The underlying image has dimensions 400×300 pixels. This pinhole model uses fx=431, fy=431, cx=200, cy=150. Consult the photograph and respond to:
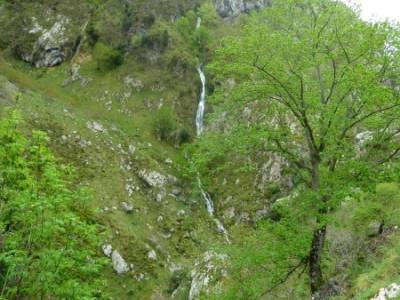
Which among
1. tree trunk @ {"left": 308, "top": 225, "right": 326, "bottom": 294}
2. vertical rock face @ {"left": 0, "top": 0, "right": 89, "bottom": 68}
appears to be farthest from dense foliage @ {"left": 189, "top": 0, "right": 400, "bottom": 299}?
vertical rock face @ {"left": 0, "top": 0, "right": 89, "bottom": 68}

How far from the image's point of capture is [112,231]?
113 ft

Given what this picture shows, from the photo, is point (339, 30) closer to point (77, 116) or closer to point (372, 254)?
point (372, 254)

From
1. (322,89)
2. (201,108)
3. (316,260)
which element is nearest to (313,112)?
(322,89)

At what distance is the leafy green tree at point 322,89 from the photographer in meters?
12.8

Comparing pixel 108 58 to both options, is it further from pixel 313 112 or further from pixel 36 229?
pixel 36 229

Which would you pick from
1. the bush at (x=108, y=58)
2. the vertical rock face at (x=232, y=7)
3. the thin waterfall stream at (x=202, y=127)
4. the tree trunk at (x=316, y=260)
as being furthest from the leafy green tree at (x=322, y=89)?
the vertical rock face at (x=232, y=7)

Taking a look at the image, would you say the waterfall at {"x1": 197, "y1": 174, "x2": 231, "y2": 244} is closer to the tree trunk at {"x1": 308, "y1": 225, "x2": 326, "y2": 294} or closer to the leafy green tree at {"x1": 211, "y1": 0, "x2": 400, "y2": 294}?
the leafy green tree at {"x1": 211, "y1": 0, "x2": 400, "y2": 294}

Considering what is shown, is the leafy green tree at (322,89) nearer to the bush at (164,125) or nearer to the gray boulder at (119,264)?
the gray boulder at (119,264)

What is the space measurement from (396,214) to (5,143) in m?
13.7

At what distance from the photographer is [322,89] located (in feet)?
46.5

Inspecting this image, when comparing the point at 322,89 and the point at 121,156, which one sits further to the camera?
the point at 121,156

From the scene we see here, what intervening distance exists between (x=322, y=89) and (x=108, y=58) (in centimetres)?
5197

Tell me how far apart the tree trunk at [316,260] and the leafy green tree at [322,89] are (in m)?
0.03

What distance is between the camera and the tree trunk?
45.0 feet
